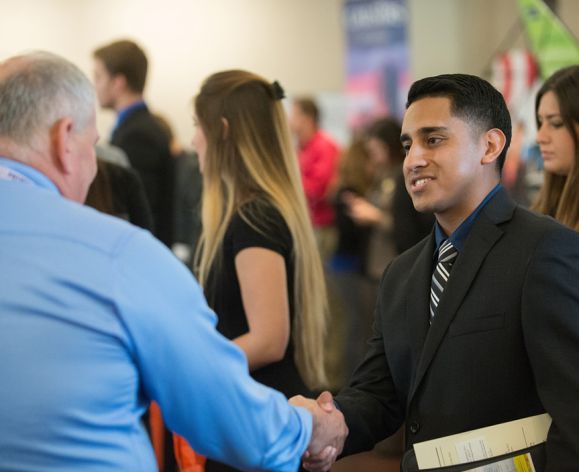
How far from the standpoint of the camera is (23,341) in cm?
130

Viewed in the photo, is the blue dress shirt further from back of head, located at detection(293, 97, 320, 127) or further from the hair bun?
back of head, located at detection(293, 97, 320, 127)

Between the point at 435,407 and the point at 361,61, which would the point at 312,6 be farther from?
the point at 435,407

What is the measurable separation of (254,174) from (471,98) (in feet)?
2.44

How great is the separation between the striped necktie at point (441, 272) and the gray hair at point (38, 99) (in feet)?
2.71

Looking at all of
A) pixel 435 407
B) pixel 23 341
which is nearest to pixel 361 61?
pixel 435 407

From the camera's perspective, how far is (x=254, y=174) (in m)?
2.49

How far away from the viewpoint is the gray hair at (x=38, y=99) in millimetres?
1417

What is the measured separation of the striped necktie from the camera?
1913 mm

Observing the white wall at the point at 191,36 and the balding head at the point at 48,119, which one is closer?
the balding head at the point at 48,119

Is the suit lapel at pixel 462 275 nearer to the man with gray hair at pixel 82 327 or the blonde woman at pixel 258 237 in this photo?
the man with gray hair at pixel 82 327

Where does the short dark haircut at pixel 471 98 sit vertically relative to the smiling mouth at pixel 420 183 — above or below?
above

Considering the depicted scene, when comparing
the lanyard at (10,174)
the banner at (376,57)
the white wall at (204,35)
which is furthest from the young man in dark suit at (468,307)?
the white wall at (204,35)

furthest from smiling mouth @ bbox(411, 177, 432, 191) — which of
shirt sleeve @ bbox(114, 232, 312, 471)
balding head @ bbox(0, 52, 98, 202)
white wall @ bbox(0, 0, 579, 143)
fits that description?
white wall @ bbox(0, 0, 579, 143)

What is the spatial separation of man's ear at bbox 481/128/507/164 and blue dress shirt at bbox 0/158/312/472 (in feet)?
2.64
